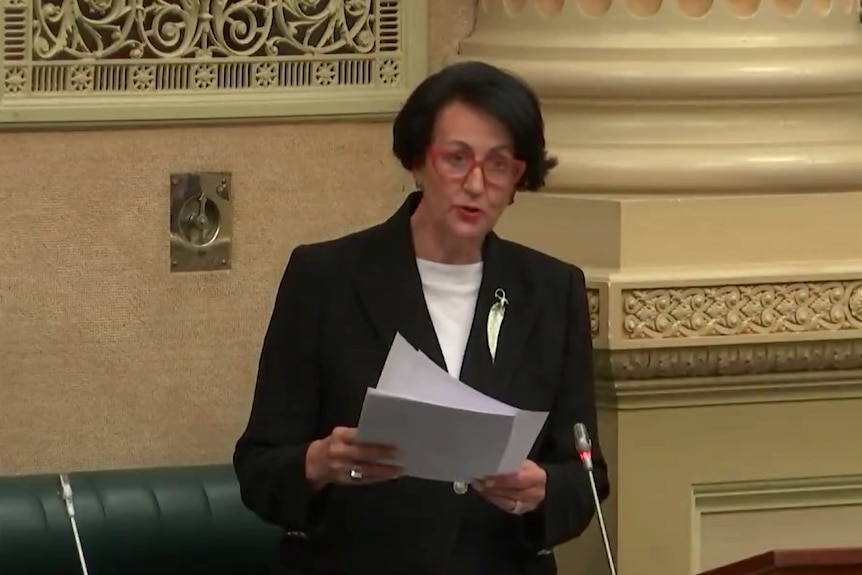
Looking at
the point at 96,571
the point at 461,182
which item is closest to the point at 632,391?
the point at 461,182

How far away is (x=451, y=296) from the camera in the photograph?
2703 mm

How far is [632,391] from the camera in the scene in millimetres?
3232

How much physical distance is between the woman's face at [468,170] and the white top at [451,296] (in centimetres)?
8

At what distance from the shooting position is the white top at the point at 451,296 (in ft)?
8.81

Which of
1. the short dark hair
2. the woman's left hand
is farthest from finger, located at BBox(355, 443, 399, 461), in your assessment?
the short dark hair

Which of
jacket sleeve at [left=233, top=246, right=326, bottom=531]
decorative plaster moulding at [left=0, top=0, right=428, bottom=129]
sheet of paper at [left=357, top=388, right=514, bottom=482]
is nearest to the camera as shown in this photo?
sheet of paper at [left=357, top=388, right=514, bottom=482]

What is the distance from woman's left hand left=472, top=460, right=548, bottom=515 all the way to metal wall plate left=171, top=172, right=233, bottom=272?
49.0 inches

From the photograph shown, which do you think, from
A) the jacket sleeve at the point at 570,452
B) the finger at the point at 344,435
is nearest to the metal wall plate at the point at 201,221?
the jacket sleeve at the point at 570,452

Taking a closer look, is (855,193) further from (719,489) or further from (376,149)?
(376,149)

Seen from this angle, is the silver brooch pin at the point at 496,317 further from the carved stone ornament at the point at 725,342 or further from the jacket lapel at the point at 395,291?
the carved stone ornament at the point at 725,342

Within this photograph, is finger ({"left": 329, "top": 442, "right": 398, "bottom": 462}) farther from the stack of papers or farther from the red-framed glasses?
the red-framed glasses

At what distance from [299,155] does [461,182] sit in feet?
3.74

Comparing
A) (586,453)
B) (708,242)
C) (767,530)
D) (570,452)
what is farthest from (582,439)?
(767,530)

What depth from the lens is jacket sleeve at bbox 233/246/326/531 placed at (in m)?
2.59
